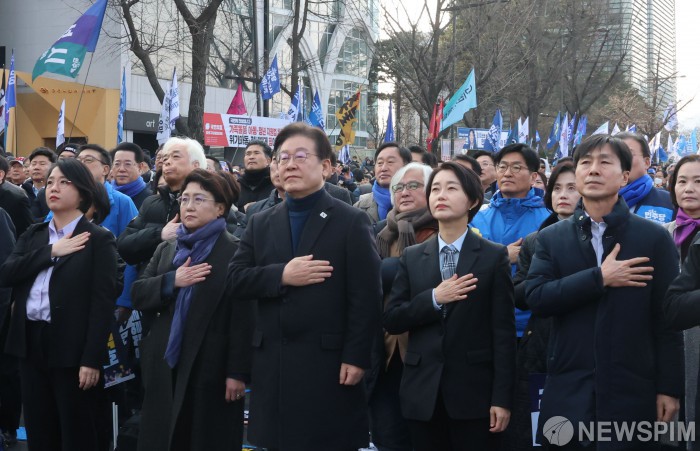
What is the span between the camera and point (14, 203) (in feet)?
22.3

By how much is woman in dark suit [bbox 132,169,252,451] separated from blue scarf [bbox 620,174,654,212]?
297cm

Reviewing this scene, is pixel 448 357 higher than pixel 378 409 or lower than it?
higher

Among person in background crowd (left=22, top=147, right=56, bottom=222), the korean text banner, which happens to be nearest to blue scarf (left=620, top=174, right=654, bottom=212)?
person in background crowd (left=22, top=147, right=56, bottom=222)

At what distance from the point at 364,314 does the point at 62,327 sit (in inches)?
84.2

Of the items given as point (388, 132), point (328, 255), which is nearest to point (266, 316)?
point (328, 255)

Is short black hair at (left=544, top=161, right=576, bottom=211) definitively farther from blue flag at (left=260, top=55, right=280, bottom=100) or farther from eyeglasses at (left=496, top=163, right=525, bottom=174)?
blue flag at (left=260, top=55, right=280, bottom=100)

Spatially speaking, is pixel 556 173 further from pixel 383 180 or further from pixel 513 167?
pixel 383 180

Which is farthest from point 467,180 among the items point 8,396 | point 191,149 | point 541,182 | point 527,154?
point 8,396

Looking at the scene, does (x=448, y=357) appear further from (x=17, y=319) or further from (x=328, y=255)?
(x=17, y=319)

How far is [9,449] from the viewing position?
5988 millimetres

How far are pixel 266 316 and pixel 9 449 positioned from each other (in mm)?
3240

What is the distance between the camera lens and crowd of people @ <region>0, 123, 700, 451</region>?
3697mm

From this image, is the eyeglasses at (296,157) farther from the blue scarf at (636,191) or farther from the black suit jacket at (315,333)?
the blue scarf at (636,191)

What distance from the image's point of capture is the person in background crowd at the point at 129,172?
7.03 metres
